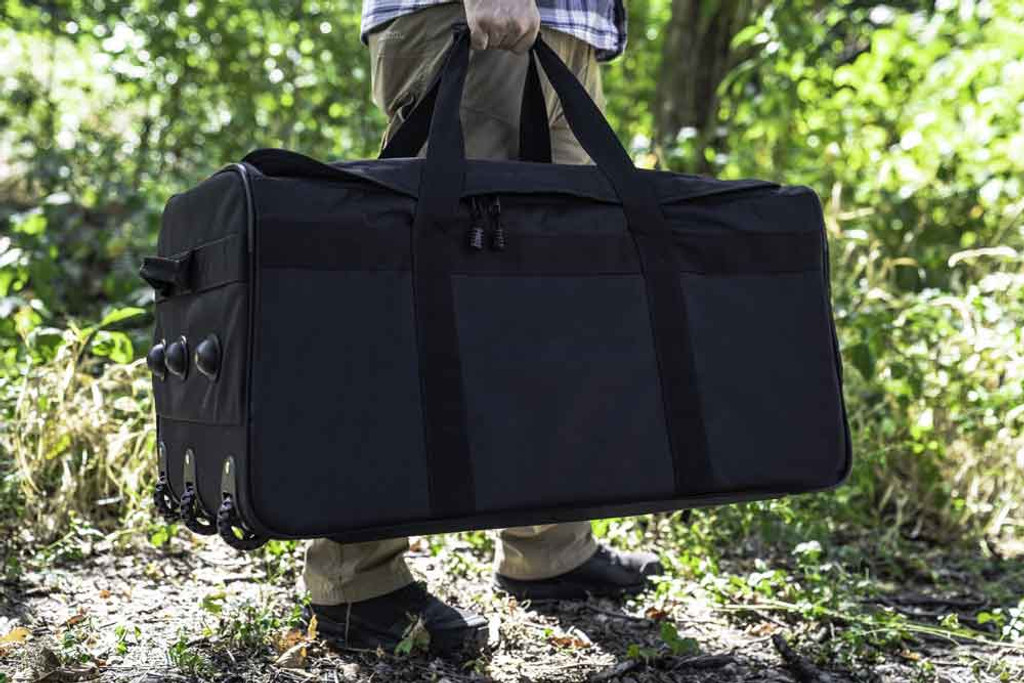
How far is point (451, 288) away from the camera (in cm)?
174

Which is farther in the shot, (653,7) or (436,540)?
(653,7)

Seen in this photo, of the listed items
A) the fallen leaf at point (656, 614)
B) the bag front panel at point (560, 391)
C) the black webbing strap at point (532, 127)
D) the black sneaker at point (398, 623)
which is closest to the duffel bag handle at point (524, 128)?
the black webbing strap at point (532, 127)

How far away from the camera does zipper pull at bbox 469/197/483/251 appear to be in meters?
1.76

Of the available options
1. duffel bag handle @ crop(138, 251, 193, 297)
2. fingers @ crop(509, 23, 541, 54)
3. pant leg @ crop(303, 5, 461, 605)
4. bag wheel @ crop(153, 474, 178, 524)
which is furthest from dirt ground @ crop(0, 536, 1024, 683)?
fingers @ crop(509, 23, 541, 54)

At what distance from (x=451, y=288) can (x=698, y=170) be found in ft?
10.2

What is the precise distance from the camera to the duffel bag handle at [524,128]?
6.66 feet

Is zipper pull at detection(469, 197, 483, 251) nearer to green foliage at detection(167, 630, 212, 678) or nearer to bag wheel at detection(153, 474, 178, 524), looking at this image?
bag wheel at detection(153, 474, 178, 524)

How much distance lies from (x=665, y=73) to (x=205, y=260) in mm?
3619

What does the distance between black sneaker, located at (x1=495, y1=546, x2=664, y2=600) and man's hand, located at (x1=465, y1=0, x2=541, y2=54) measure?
3.86 ft

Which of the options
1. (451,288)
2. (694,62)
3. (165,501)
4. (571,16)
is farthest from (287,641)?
(694,62)

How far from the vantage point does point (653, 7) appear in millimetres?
6145

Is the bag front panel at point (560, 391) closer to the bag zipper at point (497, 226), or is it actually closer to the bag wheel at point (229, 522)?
the bag zipper at point (497, 226)

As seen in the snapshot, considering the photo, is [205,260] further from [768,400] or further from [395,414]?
[768,400]

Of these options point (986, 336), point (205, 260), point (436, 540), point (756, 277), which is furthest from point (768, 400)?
point (986, 336)
